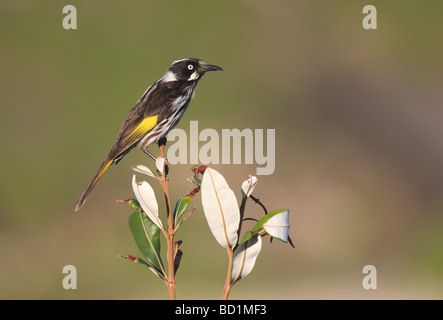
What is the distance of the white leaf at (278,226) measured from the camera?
99 cm

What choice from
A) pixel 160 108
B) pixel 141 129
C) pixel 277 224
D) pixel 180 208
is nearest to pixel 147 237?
pixel 180 208

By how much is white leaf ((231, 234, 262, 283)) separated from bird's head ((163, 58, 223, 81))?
1.04m

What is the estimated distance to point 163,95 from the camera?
83.9 inches

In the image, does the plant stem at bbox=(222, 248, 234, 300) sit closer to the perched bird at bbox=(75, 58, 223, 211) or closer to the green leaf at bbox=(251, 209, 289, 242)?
the green leaf at bbox=(251, 209, 289, 242)

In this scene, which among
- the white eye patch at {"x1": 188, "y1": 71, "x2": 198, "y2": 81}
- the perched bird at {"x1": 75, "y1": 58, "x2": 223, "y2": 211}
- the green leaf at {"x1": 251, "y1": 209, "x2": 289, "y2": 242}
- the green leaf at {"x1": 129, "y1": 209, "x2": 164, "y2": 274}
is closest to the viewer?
the green leaf at {"x1": 251, "y1": 209, "x2": 289, "y2": 242}

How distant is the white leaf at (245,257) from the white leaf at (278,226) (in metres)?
0.07

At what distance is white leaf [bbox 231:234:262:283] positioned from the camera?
3.47 ft

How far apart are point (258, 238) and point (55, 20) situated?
4.96 meters

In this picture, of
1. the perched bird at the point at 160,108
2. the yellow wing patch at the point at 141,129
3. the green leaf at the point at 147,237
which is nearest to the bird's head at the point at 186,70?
the perched bird at the point at 160,108

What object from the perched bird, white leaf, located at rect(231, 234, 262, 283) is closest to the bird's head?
the perched bird

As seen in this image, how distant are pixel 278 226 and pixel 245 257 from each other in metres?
0.11

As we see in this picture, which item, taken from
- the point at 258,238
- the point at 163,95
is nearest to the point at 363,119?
the point at 163,95

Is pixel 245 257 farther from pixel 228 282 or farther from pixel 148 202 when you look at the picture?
pixel 148 202

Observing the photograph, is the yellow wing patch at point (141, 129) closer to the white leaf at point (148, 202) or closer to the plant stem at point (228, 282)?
the white leaf at point (148, 202)
